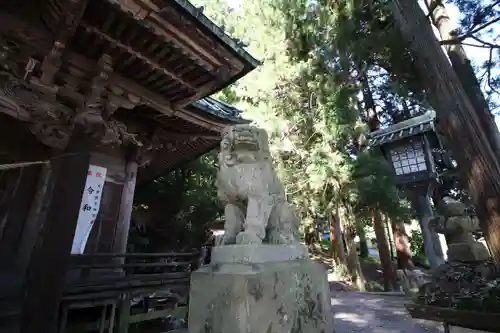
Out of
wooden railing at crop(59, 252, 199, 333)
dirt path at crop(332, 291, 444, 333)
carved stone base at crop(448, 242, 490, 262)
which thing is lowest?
dirt path at crop(332, 291, 444, 333)

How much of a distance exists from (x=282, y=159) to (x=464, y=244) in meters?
5.16

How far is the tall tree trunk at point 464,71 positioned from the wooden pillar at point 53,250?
17.3ft

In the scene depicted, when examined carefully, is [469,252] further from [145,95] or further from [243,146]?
[145,95]

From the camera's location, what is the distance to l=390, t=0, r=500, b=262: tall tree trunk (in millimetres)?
3701

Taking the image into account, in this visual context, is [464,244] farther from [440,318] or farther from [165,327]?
[165,327]

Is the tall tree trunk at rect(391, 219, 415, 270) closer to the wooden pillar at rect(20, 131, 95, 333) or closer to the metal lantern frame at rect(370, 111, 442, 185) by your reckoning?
the metal lantern frame at rect(370, 111, 442, 185)

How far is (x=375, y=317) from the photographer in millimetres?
6121

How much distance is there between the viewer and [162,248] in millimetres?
8453

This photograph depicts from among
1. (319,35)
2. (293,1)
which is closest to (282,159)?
(319,35)

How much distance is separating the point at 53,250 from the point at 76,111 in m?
1.79

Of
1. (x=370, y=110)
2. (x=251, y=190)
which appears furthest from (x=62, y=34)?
(x=370, y=110)

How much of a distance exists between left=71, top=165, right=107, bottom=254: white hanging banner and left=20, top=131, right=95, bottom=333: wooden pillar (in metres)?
1.78

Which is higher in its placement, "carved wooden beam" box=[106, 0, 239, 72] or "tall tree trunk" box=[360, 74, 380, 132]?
"tall tree trunk" box=[360, 74, 380, 132]

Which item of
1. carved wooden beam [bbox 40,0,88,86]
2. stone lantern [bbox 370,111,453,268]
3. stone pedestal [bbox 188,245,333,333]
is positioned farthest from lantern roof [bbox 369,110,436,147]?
carved wooden beam [bbox 40,0,88,86]
